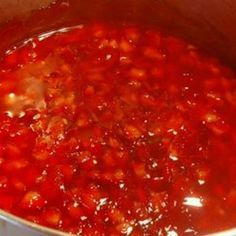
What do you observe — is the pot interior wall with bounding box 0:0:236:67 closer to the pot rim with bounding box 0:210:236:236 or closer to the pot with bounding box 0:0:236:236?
the pot with bounding box 0:0:236:236

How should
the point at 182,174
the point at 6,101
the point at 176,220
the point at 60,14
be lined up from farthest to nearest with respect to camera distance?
the point at 60,14
the point at 6,101
the point at 182,174
the point at 176,220

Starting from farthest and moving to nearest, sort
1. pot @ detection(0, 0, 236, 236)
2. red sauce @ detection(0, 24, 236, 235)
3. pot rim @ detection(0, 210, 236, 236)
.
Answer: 1. pot @ detection(0, 0, 236, 236)
2. red sauce @ detection(0, 24, 236, 235)
3. pot rim @ detection(0, 210, 236, 236)

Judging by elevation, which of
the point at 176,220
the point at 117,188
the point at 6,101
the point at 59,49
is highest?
the point at 59,49

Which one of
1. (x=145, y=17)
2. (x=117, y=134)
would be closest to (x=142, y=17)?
(x=145, y=17)

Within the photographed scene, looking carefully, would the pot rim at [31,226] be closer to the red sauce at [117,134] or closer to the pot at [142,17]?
the red sauce at [117,134]

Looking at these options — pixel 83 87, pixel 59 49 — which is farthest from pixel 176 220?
pixel 59 49

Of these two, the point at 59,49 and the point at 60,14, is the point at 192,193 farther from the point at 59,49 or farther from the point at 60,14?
the point at 60,14

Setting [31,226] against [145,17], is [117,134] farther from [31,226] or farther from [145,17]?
[31,226]

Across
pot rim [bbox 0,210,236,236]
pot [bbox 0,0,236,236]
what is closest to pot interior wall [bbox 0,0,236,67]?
pot [bbox 0,0,236,236]
